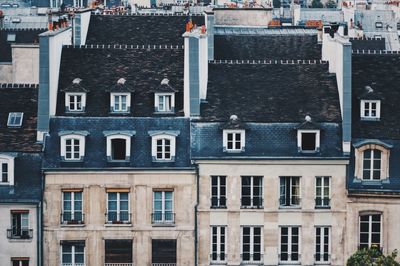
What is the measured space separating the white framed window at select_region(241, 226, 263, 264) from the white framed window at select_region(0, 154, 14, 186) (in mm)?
13386

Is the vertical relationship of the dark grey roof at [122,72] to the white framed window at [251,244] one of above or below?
above

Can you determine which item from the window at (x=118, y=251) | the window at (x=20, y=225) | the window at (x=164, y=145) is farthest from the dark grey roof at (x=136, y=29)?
the window at (x=118, y=251)

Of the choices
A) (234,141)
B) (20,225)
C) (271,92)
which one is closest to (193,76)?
(234,141)

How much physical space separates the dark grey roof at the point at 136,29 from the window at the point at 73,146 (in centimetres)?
2185

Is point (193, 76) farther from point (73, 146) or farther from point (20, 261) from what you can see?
point (20, 261)

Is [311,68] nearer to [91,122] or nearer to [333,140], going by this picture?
[333,140]

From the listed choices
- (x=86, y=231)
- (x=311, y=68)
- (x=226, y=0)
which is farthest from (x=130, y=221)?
(x=226, y=0)

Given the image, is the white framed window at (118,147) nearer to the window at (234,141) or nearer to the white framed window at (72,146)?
the white framed window at (72,146)

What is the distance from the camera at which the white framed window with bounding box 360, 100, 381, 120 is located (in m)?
88.2

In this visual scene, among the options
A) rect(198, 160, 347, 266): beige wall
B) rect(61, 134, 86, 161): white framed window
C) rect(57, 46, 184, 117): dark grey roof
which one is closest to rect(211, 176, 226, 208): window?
rect(198, 160, 347, 266): beige wall

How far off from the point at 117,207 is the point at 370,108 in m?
15.8

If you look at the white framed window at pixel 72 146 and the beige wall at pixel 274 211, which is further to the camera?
the white framed window at pixel 72 146

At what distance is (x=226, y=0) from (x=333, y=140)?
82.1 metres

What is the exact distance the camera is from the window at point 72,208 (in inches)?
3383
